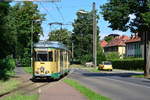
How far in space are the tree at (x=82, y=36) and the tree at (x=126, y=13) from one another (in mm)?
71150

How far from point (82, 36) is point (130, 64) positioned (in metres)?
43.1

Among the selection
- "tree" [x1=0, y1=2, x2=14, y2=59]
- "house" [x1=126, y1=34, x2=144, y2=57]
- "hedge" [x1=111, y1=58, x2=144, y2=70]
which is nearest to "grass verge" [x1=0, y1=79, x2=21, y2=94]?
"tree" [x1=0, y1=2, x2=14, y2=59]

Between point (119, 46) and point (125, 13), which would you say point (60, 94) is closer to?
point (125, 13)

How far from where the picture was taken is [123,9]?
137 feet

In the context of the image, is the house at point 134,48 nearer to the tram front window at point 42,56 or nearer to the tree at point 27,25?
the tree at point 27,25

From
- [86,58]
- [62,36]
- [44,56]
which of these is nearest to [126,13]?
[44,56]

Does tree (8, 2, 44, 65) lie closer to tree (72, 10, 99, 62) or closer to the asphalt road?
tree (72, 10, 99, 62)

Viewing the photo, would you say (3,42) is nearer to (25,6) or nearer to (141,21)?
(141,21)

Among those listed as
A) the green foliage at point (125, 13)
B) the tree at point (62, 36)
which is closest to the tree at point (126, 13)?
the green foliage at point (125, 13)

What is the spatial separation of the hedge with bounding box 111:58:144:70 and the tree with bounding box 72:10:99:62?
29524mm

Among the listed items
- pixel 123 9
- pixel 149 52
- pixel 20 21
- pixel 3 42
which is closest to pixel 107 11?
pixel 123 9

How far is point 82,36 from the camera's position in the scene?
385ft

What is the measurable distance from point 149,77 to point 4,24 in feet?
54.2

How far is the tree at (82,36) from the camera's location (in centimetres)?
11562
